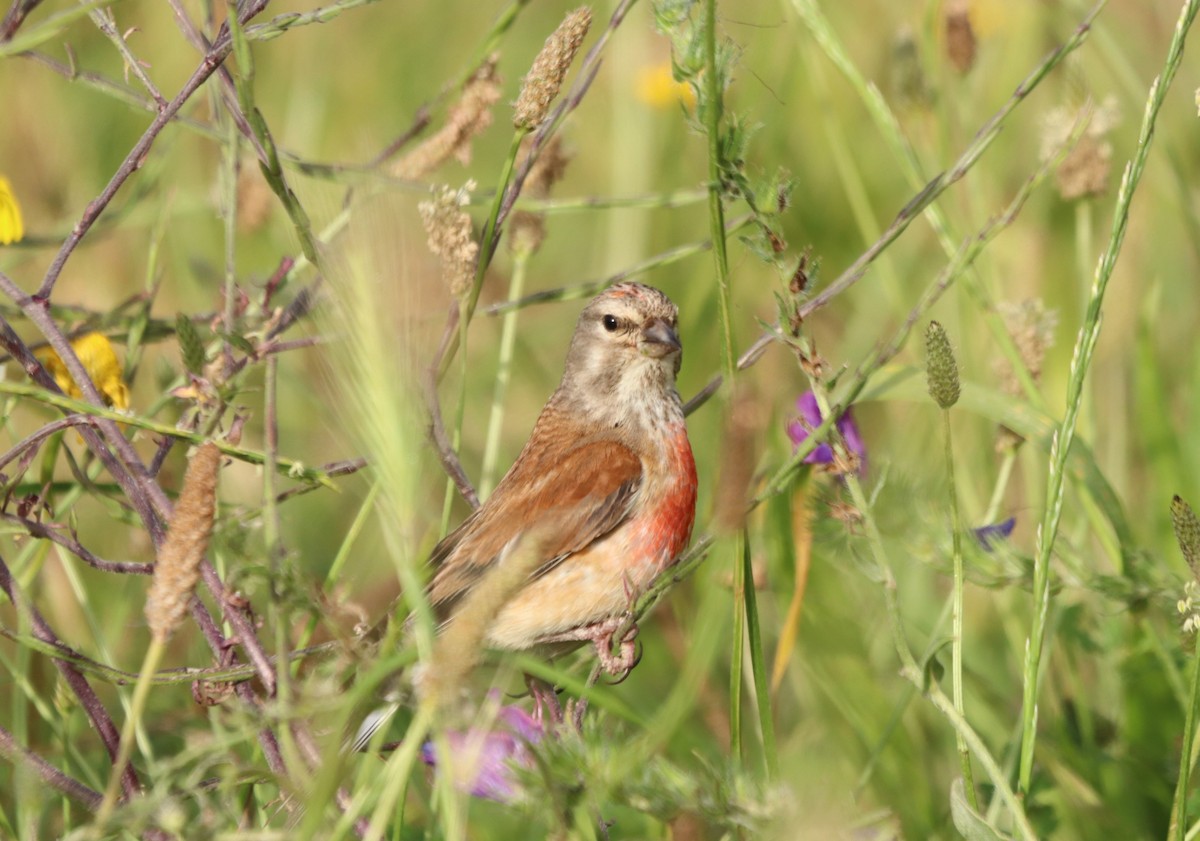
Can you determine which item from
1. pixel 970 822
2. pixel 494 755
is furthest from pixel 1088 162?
pixel 494 755

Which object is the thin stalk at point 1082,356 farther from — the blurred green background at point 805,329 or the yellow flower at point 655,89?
the yellow flower at point 655,89

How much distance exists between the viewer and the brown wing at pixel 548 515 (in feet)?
10.4

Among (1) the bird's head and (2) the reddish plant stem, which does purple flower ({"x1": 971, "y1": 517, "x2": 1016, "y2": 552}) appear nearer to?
(1) the bird's head

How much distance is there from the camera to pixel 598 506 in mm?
3221

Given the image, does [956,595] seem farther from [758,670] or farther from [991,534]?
[991,534]

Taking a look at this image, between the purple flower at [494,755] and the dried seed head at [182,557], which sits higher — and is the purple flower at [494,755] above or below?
below

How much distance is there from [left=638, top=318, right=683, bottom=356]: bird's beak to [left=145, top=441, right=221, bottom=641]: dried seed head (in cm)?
207

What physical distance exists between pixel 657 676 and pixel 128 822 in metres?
2.56

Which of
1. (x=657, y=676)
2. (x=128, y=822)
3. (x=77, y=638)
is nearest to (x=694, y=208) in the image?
(x=657, y=676)

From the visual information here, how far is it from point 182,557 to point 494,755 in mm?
851

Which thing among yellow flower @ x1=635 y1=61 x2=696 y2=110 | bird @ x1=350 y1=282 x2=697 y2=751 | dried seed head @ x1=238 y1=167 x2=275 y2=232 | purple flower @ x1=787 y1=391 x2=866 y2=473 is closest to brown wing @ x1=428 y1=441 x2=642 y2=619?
bird @ x1=350 y1=282 x2=697 y2=751

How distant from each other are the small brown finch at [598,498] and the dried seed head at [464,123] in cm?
79

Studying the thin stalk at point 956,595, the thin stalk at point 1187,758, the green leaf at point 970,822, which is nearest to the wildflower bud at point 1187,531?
the thin stalk at point 1187,758

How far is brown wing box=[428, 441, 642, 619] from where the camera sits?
10.4 ft
